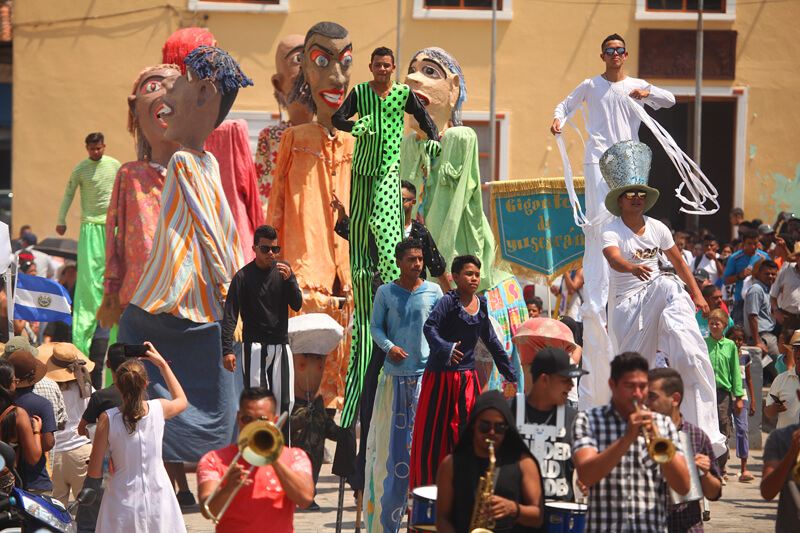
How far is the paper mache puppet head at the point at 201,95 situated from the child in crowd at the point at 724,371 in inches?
162

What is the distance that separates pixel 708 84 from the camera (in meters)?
17.7

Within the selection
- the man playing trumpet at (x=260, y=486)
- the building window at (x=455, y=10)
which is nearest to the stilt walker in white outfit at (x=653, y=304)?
the man playing trumpet at (x=260, y=486)

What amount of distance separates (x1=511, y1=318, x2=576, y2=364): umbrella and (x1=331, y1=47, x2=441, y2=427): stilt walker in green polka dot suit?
1019mm

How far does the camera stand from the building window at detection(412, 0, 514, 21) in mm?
17531

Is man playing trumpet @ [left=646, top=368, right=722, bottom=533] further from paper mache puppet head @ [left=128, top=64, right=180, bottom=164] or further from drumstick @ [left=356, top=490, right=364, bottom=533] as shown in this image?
paper mache puppet head @ [left=128, top=64, right=180, bottom=164]

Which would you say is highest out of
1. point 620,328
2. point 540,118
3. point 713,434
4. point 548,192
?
point 540,118

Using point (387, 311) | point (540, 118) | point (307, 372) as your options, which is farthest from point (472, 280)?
point (540, 118)

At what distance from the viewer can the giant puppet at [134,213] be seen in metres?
8.95

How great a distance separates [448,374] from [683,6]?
41.3 feet

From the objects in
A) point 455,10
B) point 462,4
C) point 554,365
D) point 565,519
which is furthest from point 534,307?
point 462,4

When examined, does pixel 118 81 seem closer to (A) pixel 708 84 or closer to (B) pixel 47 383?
(A) pixel 708 84

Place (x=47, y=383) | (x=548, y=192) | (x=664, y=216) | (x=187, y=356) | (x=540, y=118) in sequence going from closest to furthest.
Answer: (x=47, y=383)
(x=187, y=356)
(x=548, y=192)
(x=540, y=118)
(x=664, y=216)

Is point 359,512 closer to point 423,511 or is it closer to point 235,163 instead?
point 423,511

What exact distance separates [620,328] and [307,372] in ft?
7.41
